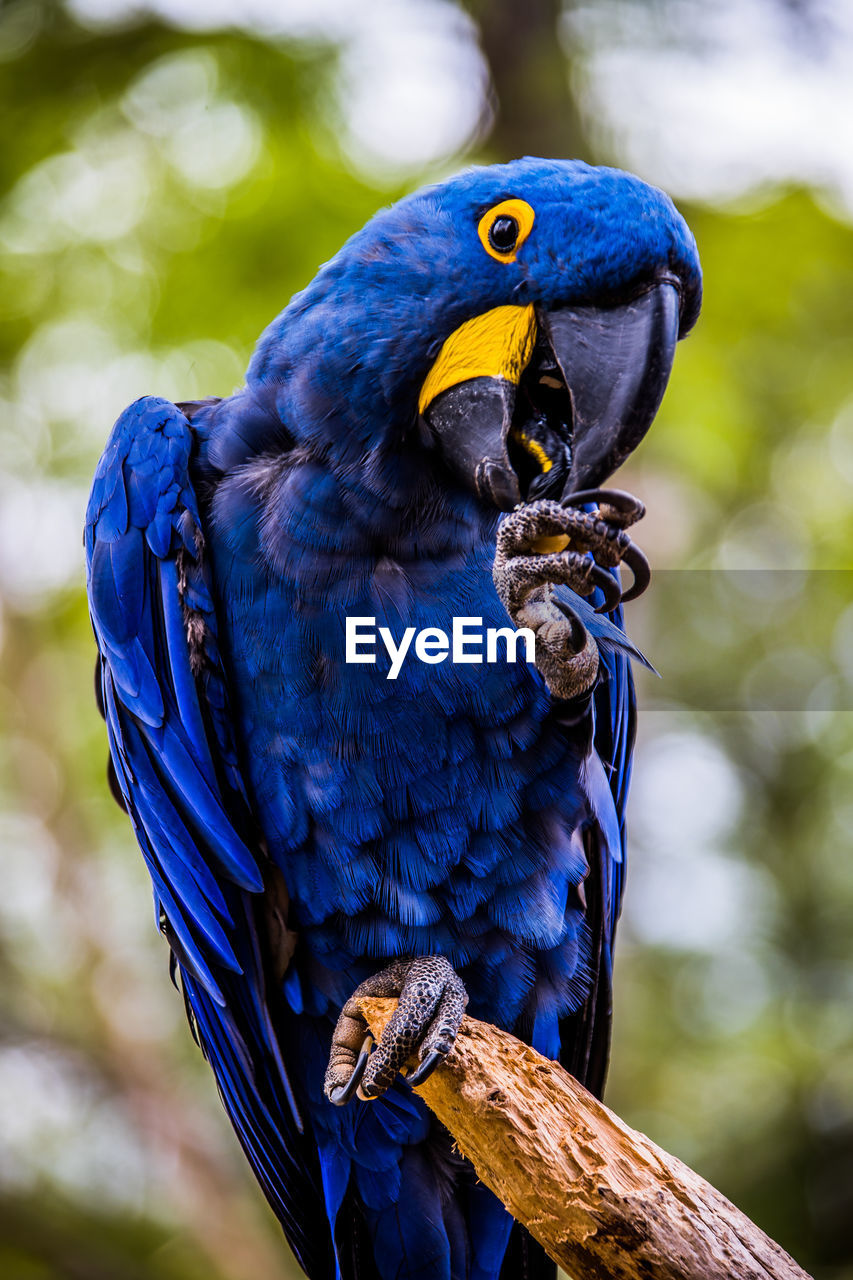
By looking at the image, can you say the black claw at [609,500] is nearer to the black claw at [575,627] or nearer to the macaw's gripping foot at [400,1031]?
the black claw at [575,627]

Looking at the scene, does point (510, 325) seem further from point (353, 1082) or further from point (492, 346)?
point (353, 1082)

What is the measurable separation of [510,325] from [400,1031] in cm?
103

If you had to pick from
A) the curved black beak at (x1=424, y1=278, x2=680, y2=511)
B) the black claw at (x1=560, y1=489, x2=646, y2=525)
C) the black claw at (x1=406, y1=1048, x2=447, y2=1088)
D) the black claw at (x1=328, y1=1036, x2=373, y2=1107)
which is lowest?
the black claw at (x1=328, y1=1036, x2=373, y2=1107)

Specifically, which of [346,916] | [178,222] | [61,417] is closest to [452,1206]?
[346,916]

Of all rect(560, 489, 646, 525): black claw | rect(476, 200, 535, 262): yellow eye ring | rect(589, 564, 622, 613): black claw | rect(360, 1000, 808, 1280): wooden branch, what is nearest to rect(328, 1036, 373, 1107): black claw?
rect(360, 1000, 808, 1280): wooden branch

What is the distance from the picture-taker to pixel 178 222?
4.21 m

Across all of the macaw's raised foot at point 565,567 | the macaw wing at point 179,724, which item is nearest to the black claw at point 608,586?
the macaw's raised foot at point 565,567

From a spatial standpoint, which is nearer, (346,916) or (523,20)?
(346,916)

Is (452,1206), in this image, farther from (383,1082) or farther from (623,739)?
(623,739)

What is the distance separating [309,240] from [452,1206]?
3482mm

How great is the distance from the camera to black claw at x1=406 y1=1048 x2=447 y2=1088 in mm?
1502

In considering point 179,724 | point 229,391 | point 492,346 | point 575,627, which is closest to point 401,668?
point 575,627

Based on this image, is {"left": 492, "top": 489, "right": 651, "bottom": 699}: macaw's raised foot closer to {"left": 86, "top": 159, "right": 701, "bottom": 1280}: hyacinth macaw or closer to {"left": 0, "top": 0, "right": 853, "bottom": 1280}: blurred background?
{"left": 86, "top": 159, "right": 701, "bottom": 1280}: hyacinth macaw

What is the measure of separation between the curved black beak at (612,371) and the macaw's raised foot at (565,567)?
46 millimetres
